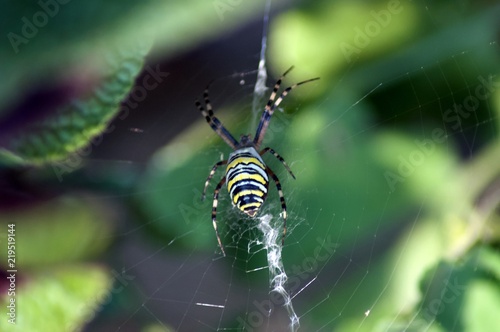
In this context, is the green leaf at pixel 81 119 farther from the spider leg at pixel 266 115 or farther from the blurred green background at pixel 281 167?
the spider leg at pixel 266 115

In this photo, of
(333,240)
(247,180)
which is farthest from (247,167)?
(333,240)

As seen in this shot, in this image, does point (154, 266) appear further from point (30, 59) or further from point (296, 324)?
point (30, 59)

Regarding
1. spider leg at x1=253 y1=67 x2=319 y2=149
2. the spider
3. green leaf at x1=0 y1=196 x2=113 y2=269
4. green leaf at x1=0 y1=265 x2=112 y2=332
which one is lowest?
green leaf at x1=0 y1=265 x2=112 y2=332

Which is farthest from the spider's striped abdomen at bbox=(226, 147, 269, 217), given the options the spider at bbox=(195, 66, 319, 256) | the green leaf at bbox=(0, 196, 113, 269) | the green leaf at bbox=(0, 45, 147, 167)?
the green leaf at bbox=(0, 45, 147, 167)

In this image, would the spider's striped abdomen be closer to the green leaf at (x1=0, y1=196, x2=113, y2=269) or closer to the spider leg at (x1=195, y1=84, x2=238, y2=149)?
the spider leg at (x1=195, y1=84, x2=238, y2=149)

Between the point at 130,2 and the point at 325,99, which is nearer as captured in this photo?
the point at 130,2

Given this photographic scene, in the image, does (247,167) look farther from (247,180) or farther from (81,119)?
(81,119)

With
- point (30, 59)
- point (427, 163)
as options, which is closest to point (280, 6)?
point (427, 163)
